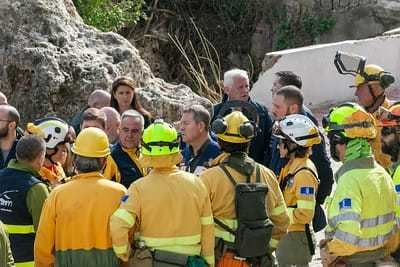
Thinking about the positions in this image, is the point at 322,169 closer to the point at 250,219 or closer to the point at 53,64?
the point at 250,219

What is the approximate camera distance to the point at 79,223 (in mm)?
4977

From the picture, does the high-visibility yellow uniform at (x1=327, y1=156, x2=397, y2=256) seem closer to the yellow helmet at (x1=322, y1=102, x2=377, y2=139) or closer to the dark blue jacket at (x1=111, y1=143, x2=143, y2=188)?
the yellow helmet at (x1=322, y1=102, x2=377, y2=139)

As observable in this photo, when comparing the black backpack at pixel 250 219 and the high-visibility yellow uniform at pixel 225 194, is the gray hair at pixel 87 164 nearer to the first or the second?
the high-visibility yellow uniform at pixel 225 194

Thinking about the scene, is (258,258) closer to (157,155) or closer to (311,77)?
(157,155)

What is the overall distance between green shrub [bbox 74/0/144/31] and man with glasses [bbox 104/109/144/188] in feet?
23.2

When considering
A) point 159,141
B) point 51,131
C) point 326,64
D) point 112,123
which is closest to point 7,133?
point 51,131

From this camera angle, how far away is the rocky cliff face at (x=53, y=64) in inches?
353

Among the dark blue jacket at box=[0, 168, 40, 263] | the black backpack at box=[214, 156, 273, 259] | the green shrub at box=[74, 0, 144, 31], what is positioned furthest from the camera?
the green shrub at box=[74, 0, 144, 31]

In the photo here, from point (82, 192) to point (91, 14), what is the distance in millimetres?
8871

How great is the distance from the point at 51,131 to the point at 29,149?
80 centimetres

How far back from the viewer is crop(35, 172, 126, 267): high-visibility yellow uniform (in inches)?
196

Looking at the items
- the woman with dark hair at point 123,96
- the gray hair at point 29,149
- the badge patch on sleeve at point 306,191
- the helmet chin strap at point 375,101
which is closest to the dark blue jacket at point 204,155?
the badge patch on sleeve at point 306,191

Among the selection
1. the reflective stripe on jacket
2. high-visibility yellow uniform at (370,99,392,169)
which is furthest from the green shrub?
the reflective stripe on jacket

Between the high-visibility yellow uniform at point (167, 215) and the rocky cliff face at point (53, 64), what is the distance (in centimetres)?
418
